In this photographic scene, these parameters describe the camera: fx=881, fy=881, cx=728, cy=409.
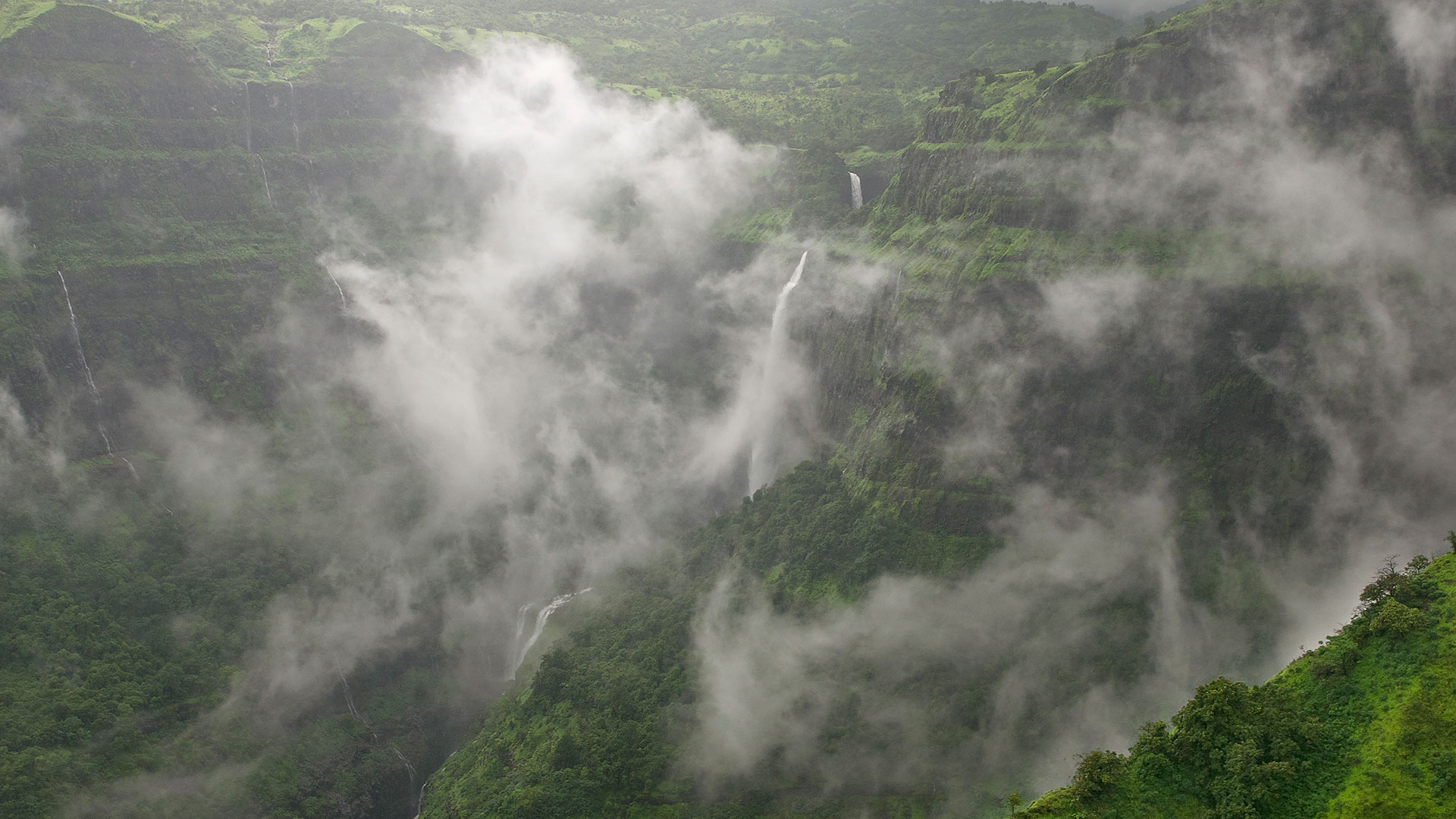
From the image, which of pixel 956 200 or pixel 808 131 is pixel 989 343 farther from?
pixel 808 131

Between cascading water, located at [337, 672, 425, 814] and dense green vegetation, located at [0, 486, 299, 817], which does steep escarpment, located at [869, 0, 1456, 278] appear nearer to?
cascading water, located at [337, 672, 425, 814]

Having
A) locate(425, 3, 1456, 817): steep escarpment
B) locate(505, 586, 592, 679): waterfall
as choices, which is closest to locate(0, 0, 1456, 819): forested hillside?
locate(425, 3, 1456, 817): steep escarpment

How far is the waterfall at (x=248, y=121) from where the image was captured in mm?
79938

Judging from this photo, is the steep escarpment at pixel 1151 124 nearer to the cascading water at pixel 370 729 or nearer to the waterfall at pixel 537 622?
the waterfall at pixel 537 622

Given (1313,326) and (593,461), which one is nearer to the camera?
(1313,326)

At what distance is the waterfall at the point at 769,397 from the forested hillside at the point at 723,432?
34 centimetres

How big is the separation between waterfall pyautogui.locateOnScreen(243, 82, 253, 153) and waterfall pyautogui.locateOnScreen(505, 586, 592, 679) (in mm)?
48922

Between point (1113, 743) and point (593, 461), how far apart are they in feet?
163

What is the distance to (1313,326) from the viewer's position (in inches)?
1622

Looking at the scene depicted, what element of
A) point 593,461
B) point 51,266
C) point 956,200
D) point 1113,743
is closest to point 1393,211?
point 956,200

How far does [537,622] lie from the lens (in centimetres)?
6956

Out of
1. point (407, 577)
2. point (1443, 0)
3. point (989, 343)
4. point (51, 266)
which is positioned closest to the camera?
point (1443, 0)

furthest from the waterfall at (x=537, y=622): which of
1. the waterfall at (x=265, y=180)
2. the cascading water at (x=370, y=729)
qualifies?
the waterfall at (x=265, y=180)

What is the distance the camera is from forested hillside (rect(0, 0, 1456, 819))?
4084 cm
